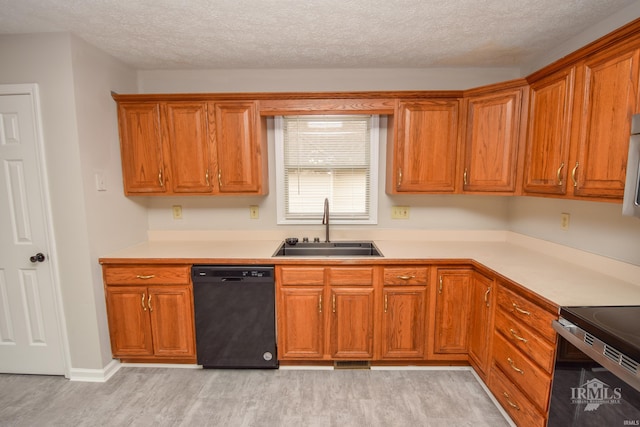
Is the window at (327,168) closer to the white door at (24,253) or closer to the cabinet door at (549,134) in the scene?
the cabinet door at (549,134)

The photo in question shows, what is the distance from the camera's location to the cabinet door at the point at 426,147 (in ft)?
7.30

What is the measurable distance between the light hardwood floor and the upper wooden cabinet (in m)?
1.48

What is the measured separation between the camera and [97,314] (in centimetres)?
205

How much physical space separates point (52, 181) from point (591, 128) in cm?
336

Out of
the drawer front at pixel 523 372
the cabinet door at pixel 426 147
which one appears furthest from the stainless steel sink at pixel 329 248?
the drawer front at pixel 523 372

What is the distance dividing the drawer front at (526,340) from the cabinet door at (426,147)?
41.2 inches

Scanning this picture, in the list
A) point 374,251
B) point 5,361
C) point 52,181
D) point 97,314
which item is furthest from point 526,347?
point 5,361

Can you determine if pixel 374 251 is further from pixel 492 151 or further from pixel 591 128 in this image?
pixel 591 128

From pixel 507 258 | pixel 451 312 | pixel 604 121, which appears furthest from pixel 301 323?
pixel 604 121

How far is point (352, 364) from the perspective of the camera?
222cm

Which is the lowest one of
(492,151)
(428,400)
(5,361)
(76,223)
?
(428,400)

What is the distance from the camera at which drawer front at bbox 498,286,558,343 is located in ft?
4.45

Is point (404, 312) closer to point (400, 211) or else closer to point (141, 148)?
point (400, 211)

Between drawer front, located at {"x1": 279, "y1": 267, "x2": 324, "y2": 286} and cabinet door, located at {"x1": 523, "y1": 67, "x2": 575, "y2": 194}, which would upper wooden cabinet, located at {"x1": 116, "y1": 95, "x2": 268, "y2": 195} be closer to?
drawer front, located at {"x1": 279, "y1": 267, "x2": 324, "y2": 286}
